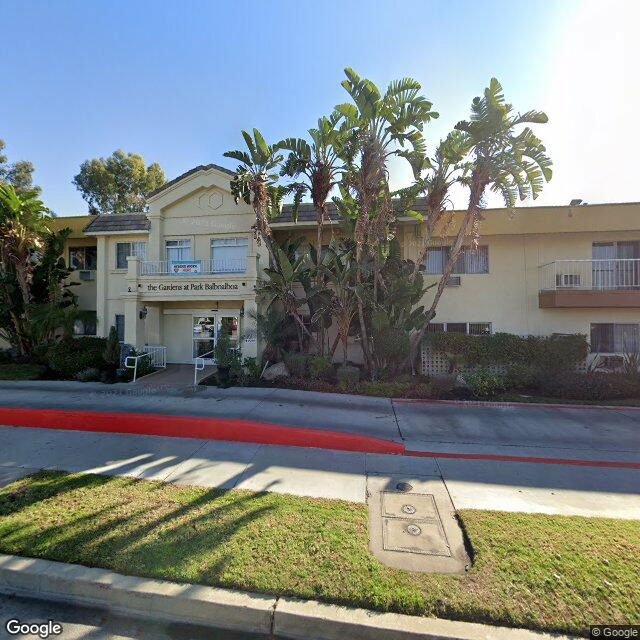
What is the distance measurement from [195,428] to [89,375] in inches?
264

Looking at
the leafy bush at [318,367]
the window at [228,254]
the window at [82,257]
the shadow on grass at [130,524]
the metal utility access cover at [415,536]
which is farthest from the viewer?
the window at [82,257]

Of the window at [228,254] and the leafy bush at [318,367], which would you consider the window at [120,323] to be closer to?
the window at [228,254]

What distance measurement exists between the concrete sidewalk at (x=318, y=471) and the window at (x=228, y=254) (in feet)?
28.9

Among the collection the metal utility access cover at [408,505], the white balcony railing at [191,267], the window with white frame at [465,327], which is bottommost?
the metal utility access cover at [408,505]

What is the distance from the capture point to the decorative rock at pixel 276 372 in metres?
11.3

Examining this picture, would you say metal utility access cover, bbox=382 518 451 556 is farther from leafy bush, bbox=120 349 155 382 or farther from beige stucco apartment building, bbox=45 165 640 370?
leafy bush, bbox=120 349 155 382

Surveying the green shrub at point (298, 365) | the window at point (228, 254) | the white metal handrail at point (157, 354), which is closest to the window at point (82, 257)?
the white metal handrail at point (157, 354)

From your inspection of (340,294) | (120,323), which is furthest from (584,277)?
(120,323)

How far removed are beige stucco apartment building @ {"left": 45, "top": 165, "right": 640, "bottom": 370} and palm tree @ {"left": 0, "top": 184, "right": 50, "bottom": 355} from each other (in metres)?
1.91

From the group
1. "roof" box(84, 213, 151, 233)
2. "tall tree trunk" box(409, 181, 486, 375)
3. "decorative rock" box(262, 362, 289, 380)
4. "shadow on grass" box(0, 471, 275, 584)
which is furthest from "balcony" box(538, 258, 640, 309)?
"roof" box(84, 213, 151, 233)

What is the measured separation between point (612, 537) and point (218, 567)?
3.62 m

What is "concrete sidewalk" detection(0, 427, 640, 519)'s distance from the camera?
4.39m

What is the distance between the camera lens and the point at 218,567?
2.98 metres

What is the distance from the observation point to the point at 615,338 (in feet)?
41.3
